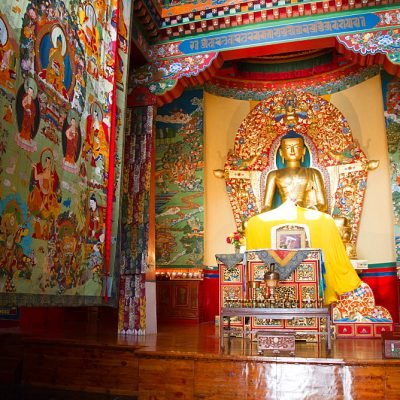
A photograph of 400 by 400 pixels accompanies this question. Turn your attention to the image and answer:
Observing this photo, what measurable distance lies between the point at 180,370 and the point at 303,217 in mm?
3470

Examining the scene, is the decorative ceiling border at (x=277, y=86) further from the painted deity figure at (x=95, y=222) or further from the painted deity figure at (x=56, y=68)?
the painted deity figure at (x=56, y=68)

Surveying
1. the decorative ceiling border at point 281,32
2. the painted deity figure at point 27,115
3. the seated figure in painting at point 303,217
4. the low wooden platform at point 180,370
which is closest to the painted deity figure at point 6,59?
the painted deity figure at point 27,115

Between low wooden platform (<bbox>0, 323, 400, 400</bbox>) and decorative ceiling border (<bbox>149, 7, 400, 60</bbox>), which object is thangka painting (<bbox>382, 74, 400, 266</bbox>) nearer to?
decorative ceiling border (<bbox>149, 7, 400, 60</bbox>)

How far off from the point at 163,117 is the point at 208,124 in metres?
0.81

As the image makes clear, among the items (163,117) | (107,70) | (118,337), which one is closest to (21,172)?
(107,70)

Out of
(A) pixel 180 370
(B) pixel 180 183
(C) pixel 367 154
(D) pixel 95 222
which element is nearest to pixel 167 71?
(B) pixel 180 183

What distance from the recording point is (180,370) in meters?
4.09

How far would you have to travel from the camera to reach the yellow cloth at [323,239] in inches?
244

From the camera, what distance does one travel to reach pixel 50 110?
3914mm

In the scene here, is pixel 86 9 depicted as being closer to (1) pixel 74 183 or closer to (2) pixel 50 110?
(2) pixel 50 110

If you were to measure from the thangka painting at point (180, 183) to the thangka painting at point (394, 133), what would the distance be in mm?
3008

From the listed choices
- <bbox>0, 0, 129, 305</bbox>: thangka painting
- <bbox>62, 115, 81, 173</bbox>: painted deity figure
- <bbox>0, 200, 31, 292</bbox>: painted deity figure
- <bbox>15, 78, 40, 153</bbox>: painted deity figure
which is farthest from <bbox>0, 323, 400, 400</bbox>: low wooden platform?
<bbox>15, 78, 40, 153</bbox>: painted deity figure

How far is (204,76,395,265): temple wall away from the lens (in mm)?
7699

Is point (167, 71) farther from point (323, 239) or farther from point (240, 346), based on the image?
point (240, 346)
